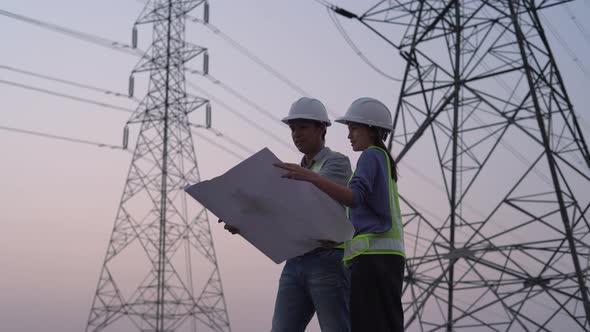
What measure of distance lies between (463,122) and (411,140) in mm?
955

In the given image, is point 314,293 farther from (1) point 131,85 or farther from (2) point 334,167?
(1) point 131,85

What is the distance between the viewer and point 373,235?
10.4 ft

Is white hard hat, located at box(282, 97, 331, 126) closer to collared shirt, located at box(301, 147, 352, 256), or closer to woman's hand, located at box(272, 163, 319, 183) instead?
collared shirt, located at box(301, 147, 352, 256)

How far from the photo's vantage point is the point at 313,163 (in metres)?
3.79

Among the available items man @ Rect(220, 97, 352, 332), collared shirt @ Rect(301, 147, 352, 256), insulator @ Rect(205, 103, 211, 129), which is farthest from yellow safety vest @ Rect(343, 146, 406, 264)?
insulator @ Rect(205, 103, 211, 129)

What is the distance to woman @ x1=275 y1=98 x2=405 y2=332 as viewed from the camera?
3053 mm

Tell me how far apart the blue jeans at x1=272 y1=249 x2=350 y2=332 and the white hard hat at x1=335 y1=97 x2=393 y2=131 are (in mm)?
656

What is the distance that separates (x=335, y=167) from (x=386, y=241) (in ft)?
1.92

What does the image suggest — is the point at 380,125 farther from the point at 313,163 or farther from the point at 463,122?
the point at 463,122

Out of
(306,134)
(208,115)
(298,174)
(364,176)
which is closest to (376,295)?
(364,176)

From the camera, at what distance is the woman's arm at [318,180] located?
9.63 feet

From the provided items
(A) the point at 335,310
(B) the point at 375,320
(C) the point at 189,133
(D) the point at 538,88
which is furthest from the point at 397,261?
(C) the point at 189,133

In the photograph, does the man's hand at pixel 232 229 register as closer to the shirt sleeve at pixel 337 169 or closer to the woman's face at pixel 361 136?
the shirt sleeve at pixel 337 169

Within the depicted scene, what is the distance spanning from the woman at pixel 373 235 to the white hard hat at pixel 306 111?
1.48ft
